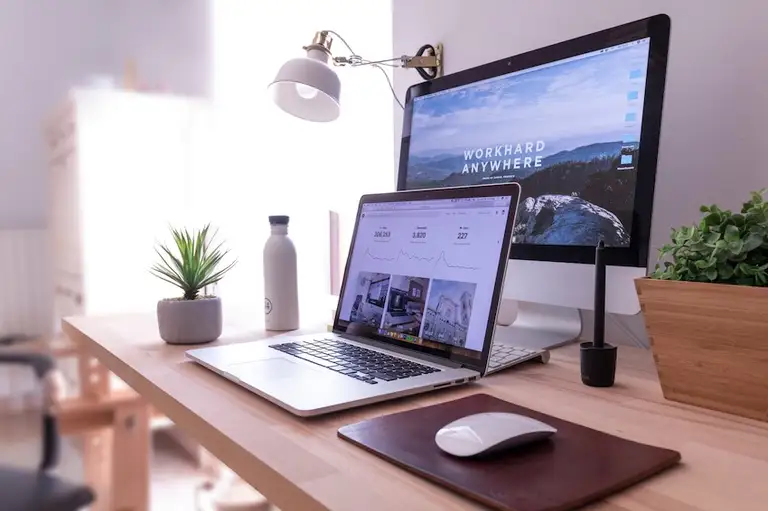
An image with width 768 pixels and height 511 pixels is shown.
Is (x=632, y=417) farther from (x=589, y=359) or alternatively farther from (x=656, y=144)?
(x=656, y=144)

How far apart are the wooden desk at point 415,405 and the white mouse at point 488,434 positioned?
0.13 ft

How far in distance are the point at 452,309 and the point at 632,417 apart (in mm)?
231

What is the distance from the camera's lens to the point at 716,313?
1.71 feet

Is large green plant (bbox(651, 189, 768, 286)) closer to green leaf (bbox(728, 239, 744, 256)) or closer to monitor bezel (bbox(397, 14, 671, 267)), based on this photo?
green leaf (bbox(728, 239, 744, 256))

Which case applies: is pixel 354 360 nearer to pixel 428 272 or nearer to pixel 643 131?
pixel 428 272

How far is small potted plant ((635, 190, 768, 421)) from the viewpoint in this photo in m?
0.50

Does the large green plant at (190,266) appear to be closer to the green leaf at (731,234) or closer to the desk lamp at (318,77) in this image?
the desk lamp at (318,77)

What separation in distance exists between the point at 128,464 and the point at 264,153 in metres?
1.25

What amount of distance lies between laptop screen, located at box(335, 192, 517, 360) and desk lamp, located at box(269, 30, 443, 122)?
248 mm

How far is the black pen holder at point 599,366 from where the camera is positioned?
628 millimetres

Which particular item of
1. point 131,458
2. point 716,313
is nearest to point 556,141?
point 716,313

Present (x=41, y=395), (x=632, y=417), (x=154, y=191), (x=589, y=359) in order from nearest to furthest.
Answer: (x=632, y=417) < (x=589, y=359) < (x=41, y=395) < (x=154, y=191)

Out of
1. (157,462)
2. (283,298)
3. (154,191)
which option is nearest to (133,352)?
(283,298)

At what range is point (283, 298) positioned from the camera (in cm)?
96
